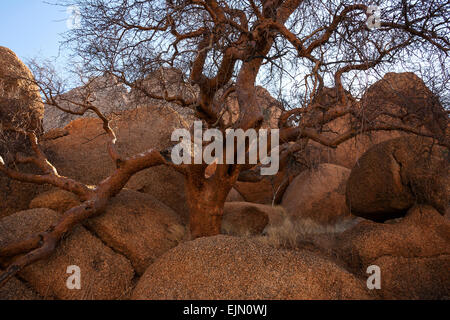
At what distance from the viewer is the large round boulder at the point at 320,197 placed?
8.48 meters

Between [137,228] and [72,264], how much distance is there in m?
1.14

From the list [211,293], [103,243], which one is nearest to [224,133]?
[103,243]

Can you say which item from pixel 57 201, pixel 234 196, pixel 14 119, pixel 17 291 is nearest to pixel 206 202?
pixel 57 201

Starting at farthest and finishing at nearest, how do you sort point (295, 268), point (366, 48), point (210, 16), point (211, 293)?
point (210, 16)
point (366, 48)
point (295, 268)
point (211, 293)

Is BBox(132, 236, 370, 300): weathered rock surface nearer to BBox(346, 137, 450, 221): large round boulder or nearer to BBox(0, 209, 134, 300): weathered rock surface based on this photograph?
BBox(0, 209, 134, 300): weathered rock surface

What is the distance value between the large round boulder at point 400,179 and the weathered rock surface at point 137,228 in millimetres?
3152

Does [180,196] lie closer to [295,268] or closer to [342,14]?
[295,268]

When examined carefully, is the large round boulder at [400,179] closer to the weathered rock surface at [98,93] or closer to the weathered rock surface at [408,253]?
the weathered rock surface at [408,253]

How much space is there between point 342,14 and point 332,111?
1323 mm

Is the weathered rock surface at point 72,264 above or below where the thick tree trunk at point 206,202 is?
below

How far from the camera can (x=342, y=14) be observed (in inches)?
156

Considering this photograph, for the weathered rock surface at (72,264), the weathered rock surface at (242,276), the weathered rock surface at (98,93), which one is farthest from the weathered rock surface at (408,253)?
the weathered rock surface at (98,93)

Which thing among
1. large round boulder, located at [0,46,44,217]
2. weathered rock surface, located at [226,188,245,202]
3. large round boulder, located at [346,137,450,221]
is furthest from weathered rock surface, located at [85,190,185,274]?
weathered rock surface, located at [226,188,245,202]

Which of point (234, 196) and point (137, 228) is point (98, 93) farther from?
point (234, 196)
